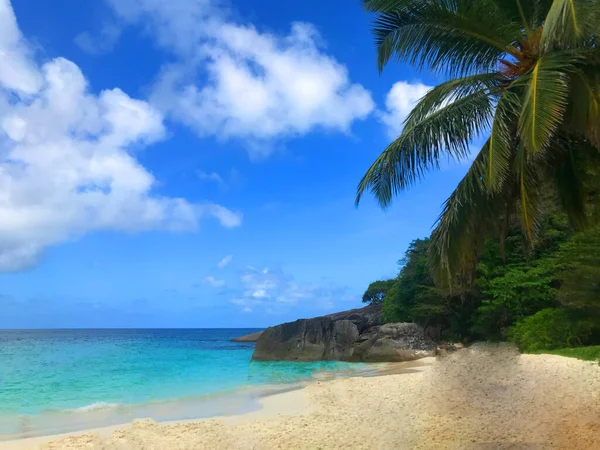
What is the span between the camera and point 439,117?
6492 millimetres

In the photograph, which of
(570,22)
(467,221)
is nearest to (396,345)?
(467,221)

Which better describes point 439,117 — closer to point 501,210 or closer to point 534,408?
point 501,210

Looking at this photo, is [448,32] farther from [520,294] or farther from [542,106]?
[520,294]

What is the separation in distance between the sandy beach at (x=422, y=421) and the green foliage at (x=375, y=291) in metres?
35.5

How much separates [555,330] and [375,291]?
33.4 meters

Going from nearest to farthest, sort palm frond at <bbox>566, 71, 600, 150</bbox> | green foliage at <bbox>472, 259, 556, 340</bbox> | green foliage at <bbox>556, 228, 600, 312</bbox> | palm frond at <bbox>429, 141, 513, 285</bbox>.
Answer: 1. palm frond at <bbox>566, 71, 600, 150</bbox>
2. palm frond at <bbox>429, 141, 513, 285</bbox>
3. green foliage at <bbox>556, 228, 600, 312</bbox>
4. green foliage at <bbox>472, 259, 556, 340</bbox>

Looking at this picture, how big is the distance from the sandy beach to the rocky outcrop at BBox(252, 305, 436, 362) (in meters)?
12.4

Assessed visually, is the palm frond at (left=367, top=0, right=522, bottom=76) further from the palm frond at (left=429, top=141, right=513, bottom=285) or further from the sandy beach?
the sandy beach

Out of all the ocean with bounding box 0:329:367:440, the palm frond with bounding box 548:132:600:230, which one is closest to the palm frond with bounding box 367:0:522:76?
the palm frond with bounding box 548:132:600:230

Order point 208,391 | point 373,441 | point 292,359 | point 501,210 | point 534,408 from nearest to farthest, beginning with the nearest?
point 501,210, point 373,441, point 534,408, point 208,391, point 292,359

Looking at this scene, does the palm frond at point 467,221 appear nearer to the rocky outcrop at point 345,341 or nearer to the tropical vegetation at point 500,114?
the tropical vegetation at point 500,114

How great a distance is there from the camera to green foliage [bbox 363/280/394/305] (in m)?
49.8

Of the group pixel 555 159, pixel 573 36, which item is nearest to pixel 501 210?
pixel 555 159

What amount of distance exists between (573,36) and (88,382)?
23553 mm
